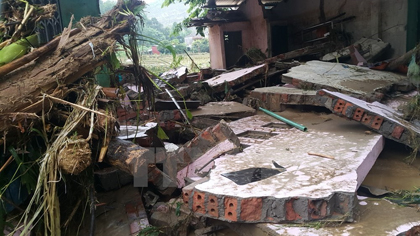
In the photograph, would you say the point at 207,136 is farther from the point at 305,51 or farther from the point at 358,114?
the point at 305,51

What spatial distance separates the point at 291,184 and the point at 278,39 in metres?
12.0

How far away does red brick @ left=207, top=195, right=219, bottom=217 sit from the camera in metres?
2.91

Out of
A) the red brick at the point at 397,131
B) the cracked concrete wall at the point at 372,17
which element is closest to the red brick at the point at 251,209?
the red brick at the point at 397,131

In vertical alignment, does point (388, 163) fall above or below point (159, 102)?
below

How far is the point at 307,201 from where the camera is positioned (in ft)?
8.96

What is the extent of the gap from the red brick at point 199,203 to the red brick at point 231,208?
219 millimetres

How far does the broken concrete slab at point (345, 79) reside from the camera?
6391mm

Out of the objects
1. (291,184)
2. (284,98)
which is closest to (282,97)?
(284,98)

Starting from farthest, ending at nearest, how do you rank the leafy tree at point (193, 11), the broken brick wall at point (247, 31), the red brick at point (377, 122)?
the leafy tree at point (193, 11) → the broken brick wall at point (247, 31) → the red brick at point (377, 122)

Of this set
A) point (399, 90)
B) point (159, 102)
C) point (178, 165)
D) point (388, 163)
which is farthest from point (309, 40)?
point (178, 165)

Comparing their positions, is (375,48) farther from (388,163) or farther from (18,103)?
(18,103)

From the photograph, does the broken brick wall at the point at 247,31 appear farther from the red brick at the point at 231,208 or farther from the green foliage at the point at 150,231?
the red brick at the point at 231,208

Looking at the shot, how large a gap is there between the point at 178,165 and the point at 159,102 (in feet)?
8.68

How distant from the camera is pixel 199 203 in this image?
2.99 metres
